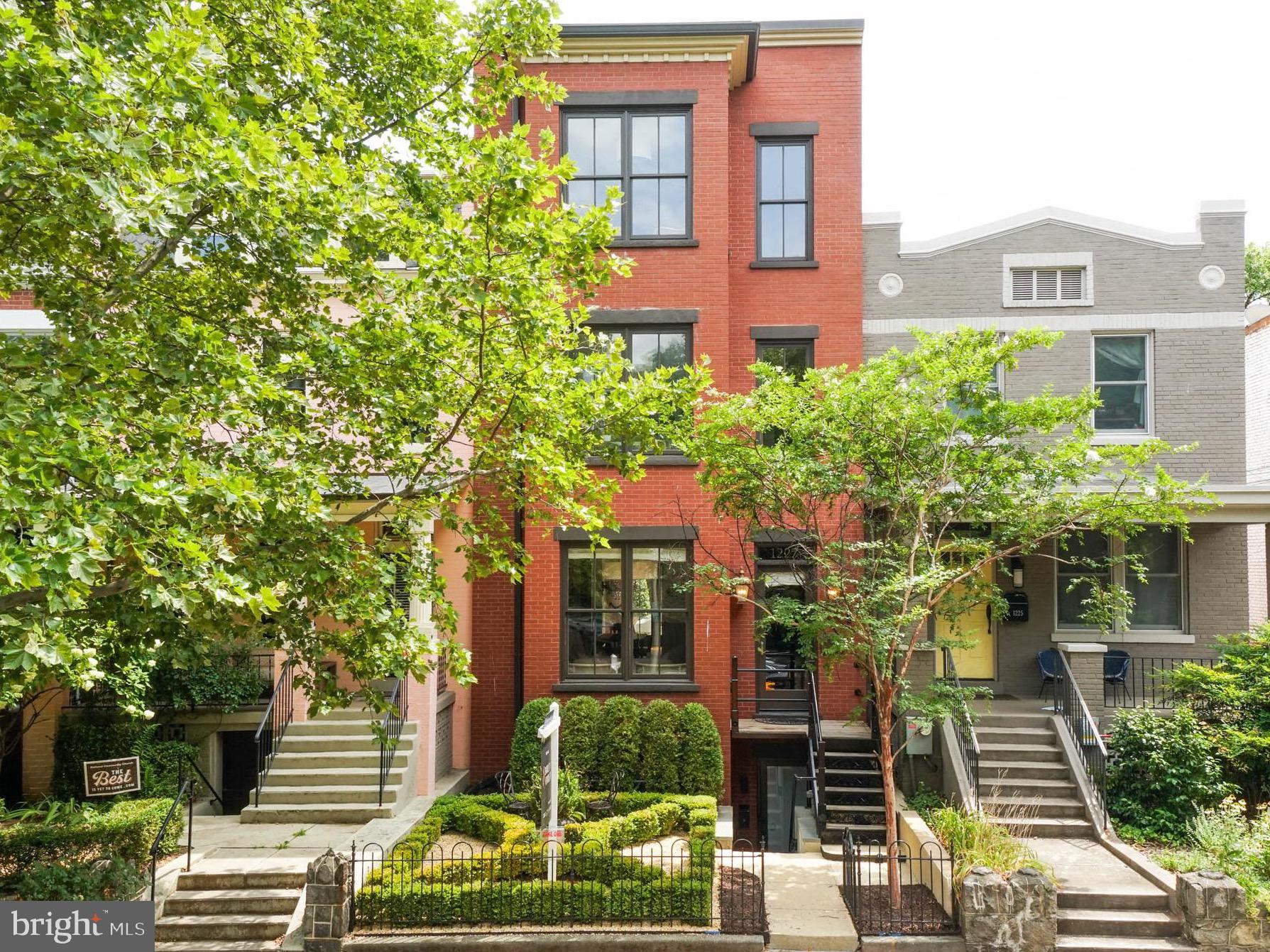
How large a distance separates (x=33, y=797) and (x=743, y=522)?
39.0ft

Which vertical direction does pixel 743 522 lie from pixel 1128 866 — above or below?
above

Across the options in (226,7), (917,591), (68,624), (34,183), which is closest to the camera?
(34,183)

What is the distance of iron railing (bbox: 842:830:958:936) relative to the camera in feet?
31.6

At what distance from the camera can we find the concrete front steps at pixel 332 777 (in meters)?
12.5

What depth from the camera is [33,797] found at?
1414 cm

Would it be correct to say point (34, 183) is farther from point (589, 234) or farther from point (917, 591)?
point (917, 591)

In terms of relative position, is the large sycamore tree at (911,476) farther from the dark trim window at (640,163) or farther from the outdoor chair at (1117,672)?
the dark trim window at (640,163)

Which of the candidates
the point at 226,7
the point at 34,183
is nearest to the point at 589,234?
the point at 226,7

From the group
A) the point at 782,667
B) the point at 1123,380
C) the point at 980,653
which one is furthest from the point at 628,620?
the point at 1123,380

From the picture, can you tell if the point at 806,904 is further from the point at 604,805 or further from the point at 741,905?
the point at 604,805

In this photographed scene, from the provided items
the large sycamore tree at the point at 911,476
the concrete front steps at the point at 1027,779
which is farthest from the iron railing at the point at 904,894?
the concrete front steps at the point at 1027,779

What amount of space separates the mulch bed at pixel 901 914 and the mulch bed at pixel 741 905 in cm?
102

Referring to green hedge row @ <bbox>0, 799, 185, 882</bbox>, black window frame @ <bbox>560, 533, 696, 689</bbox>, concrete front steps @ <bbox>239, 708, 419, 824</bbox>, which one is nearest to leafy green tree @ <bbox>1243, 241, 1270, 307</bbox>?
black window frame @ <bbox>560, 533, 696, 689</bbox>

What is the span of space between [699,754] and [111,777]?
7770 mm
